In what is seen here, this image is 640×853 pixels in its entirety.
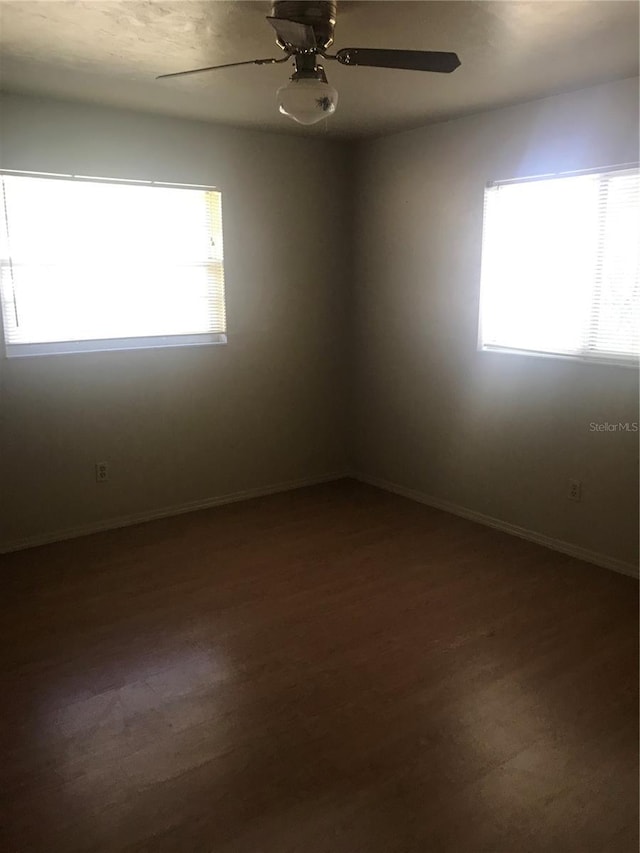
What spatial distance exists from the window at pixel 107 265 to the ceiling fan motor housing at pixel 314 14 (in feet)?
6.36

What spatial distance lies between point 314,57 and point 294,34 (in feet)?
0.51

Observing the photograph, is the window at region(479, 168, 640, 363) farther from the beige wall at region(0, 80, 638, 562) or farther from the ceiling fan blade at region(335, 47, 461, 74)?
the ceiling fan blade at region(335, 47, 461, 74)

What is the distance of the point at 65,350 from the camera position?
3775mm

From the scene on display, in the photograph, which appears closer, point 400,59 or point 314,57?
point 400,59

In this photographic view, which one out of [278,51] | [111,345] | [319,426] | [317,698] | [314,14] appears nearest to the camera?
[314,14]

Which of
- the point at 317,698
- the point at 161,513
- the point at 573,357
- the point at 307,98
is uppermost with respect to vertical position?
the point at 307,98

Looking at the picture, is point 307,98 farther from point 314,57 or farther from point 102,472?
point 102,472

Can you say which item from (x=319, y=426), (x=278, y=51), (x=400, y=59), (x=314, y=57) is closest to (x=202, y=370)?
(x=319, y=426)

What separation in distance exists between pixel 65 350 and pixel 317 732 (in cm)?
266

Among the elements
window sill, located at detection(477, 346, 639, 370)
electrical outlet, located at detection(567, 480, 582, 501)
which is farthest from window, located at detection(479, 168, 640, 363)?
electrical outlet, located at detection(567, 480, 582, 501)

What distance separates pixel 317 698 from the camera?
242 cm

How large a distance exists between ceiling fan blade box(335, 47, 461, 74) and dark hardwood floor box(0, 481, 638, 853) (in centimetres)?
226

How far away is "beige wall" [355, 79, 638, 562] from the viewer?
335 centimetres

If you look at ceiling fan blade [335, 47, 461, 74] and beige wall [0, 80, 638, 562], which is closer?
ceiling fan blade [335, 47, 461, 74]
